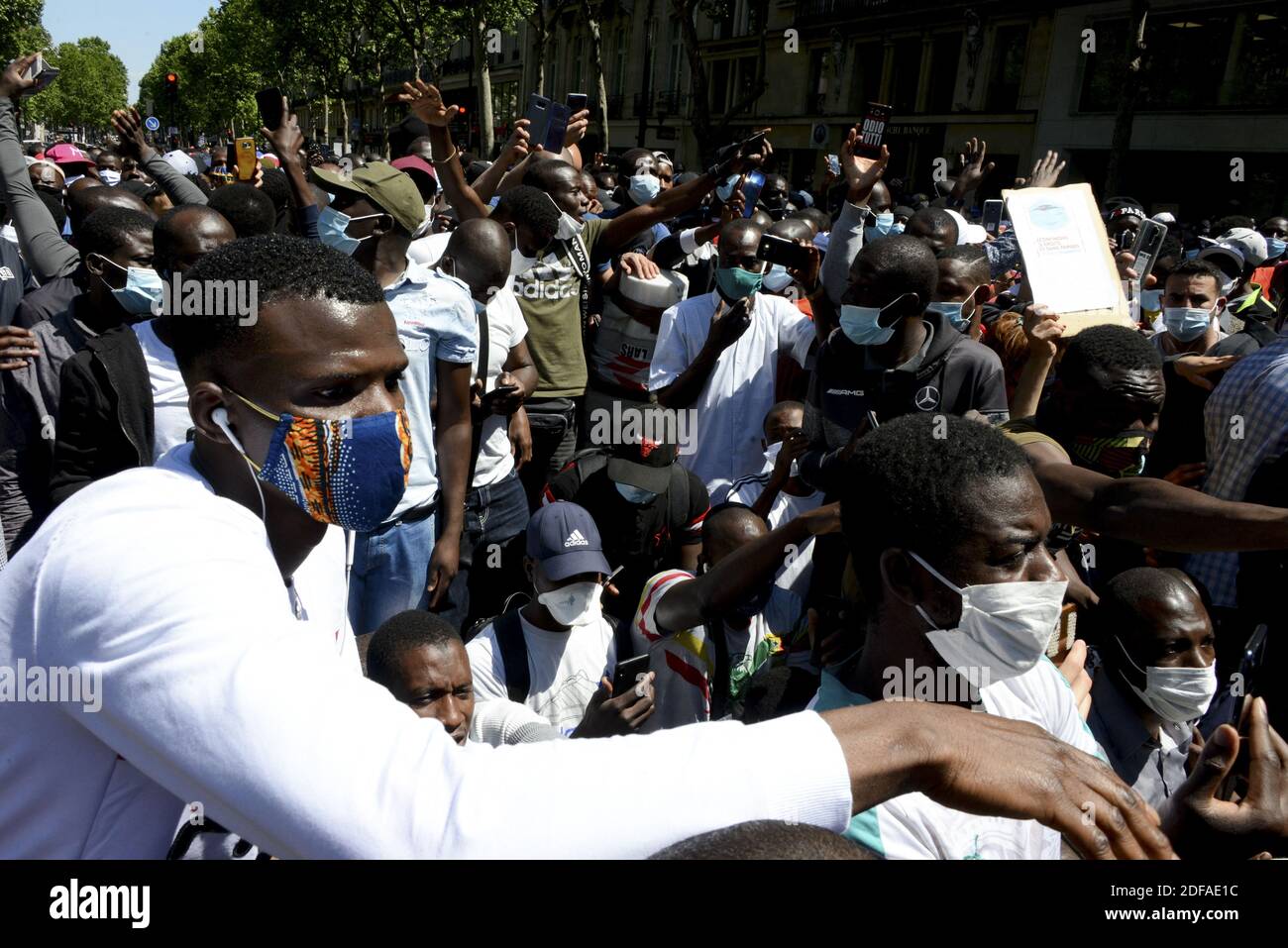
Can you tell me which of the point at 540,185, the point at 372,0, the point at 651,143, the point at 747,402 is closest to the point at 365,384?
the point at 747,402

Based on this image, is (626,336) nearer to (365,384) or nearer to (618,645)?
(618,645)

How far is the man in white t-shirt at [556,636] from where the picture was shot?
3.74 metres

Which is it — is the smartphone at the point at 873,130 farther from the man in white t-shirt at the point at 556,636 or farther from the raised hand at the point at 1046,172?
the man in white t-shirt at the point at 556,636

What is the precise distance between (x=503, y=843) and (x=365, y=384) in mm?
912

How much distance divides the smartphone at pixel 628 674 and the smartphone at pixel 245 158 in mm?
7192

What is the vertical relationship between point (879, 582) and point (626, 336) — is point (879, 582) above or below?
above

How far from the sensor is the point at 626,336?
585 centimetres

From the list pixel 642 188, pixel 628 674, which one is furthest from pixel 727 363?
pixel 642 188

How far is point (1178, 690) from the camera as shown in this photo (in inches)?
121

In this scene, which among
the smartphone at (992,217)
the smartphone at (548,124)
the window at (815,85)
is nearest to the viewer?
the smartphone at (548,124)

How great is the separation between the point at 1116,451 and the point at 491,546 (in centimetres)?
257

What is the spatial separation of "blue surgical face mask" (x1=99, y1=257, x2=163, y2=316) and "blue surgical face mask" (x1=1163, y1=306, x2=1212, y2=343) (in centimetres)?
512

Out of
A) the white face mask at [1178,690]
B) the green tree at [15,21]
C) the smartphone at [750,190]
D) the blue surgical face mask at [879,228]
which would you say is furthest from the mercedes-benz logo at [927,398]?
the green tree at [15,21]

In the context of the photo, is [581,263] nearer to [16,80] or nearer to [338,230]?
[338,230]
